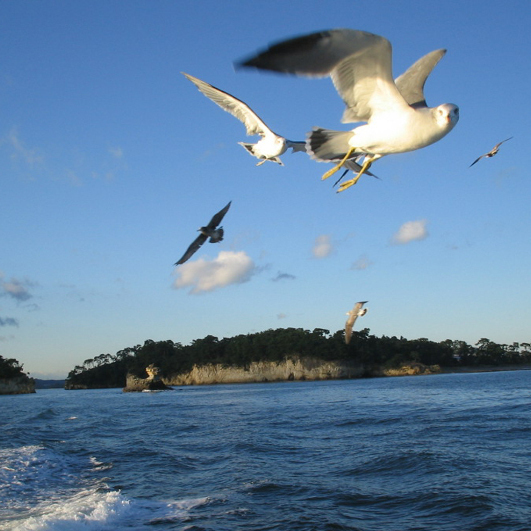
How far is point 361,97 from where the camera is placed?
4703mm

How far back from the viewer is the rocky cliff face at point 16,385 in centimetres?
8631

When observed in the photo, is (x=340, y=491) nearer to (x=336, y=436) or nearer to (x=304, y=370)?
(x=336, y=436)

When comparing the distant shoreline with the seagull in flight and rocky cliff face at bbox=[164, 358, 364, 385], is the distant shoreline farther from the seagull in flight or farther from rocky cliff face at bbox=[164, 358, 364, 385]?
the seagull in flight

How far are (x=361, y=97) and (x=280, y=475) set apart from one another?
11181mm

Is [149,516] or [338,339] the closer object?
[149,516]

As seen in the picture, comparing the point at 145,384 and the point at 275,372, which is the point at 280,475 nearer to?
the point at 145,384

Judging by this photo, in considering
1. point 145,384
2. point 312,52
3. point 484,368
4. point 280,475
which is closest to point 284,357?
point 145,384

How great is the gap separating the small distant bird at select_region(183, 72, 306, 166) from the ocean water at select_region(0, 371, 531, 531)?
5.99 m

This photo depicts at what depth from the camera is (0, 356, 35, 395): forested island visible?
86.1 meters

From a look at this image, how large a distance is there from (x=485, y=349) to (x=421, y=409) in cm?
11618

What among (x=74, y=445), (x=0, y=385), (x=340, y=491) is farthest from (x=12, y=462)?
(x=0, y=385)

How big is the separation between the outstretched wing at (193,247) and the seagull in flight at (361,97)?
134 inches

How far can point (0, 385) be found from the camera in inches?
3371

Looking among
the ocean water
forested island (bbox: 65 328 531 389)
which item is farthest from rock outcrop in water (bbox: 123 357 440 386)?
the ocean water
